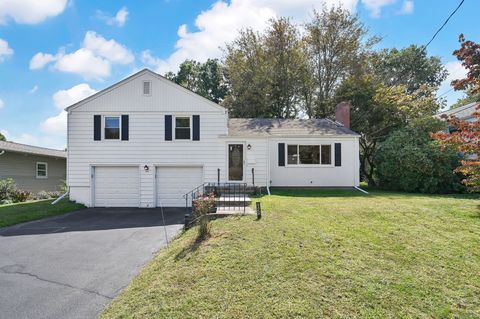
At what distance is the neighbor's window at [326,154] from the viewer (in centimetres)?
1449

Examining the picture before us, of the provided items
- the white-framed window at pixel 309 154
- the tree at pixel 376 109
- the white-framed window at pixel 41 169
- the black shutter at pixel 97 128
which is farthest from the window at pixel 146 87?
the tree at pixel 376 109

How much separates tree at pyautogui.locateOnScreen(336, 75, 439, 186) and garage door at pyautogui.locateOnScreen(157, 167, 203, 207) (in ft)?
37.7

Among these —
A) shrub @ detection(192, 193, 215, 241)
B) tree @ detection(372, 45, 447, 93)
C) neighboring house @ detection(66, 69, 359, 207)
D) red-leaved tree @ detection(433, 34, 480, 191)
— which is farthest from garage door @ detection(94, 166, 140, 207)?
tree @ detection(372, 45, 447, 93)

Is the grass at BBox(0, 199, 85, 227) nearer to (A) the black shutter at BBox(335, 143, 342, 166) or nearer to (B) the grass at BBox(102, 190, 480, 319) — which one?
(B) the grass at BBox(102, 190, 480, 319)

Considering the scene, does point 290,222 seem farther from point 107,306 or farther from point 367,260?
point 107,306

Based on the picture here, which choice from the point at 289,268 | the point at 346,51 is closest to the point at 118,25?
the point at 289,268

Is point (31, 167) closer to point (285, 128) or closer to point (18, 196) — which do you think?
point (18, 196)

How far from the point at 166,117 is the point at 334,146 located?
9.18 metres

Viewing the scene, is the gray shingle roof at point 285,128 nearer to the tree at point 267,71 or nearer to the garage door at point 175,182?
the garage door at point 175,182

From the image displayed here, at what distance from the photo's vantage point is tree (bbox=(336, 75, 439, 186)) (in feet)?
58.9

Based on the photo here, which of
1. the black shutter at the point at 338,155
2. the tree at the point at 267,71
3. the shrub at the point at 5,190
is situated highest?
the tree at the point at 267,71

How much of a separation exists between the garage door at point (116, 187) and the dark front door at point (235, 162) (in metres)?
4.91

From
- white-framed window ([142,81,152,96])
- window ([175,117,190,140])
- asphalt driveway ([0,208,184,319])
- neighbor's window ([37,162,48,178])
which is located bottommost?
asphalt driveway ([0,208,184,319])

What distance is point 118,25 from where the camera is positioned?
1125 centimetres
